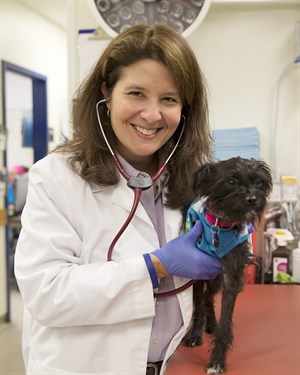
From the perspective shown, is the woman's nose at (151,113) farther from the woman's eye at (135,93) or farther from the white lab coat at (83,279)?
the white lab coat at (83,279)

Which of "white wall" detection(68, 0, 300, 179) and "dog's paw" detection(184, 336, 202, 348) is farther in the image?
"white wall" detection(68, 0, 300, 179)

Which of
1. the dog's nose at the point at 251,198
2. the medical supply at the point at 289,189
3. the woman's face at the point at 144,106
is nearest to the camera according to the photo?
the dog's nose at the point at 251,198

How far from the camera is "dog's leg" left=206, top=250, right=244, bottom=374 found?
1108 millimetres

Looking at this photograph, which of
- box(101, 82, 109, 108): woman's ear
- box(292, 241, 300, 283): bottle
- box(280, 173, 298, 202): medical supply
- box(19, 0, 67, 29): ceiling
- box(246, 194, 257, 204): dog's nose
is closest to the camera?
box(246, 194, 257, 204): dog's nose

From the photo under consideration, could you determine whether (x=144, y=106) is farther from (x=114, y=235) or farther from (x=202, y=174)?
(x=114, y=235)

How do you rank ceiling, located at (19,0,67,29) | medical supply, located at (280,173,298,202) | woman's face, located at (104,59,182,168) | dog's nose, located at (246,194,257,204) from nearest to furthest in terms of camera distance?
dog's nose, located at (246,194,257,204)
woman's face, located at (104,59,182,168)
medical supply, located at (280,173,298,202)
ceiling, located at (19,0,67,29)

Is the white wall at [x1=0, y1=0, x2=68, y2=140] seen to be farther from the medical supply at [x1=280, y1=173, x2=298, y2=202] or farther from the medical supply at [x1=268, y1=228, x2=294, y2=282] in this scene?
the medical supply at [x1=268, y1=228, x2=294, y2=282]

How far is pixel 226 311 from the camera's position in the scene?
1.15 m

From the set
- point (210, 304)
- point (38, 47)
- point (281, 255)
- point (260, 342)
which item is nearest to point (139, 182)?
point (210, 304)

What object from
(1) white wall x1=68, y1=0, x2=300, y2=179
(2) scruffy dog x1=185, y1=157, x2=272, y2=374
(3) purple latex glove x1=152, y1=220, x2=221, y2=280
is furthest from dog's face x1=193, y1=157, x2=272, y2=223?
(1) white wall x1=68, y1=0, x2=300, y2=179

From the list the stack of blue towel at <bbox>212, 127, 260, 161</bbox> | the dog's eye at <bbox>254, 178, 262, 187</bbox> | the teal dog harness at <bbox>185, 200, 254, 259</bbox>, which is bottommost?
the teal dog harness at <bbox>185, 200, 254, 259</bbox>

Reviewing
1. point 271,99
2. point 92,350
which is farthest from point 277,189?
point 92,350

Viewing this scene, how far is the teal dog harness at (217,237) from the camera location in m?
1.08

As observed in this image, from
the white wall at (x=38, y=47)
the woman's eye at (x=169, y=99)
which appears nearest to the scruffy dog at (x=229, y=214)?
the woman's eye at (x=169, y=99)
